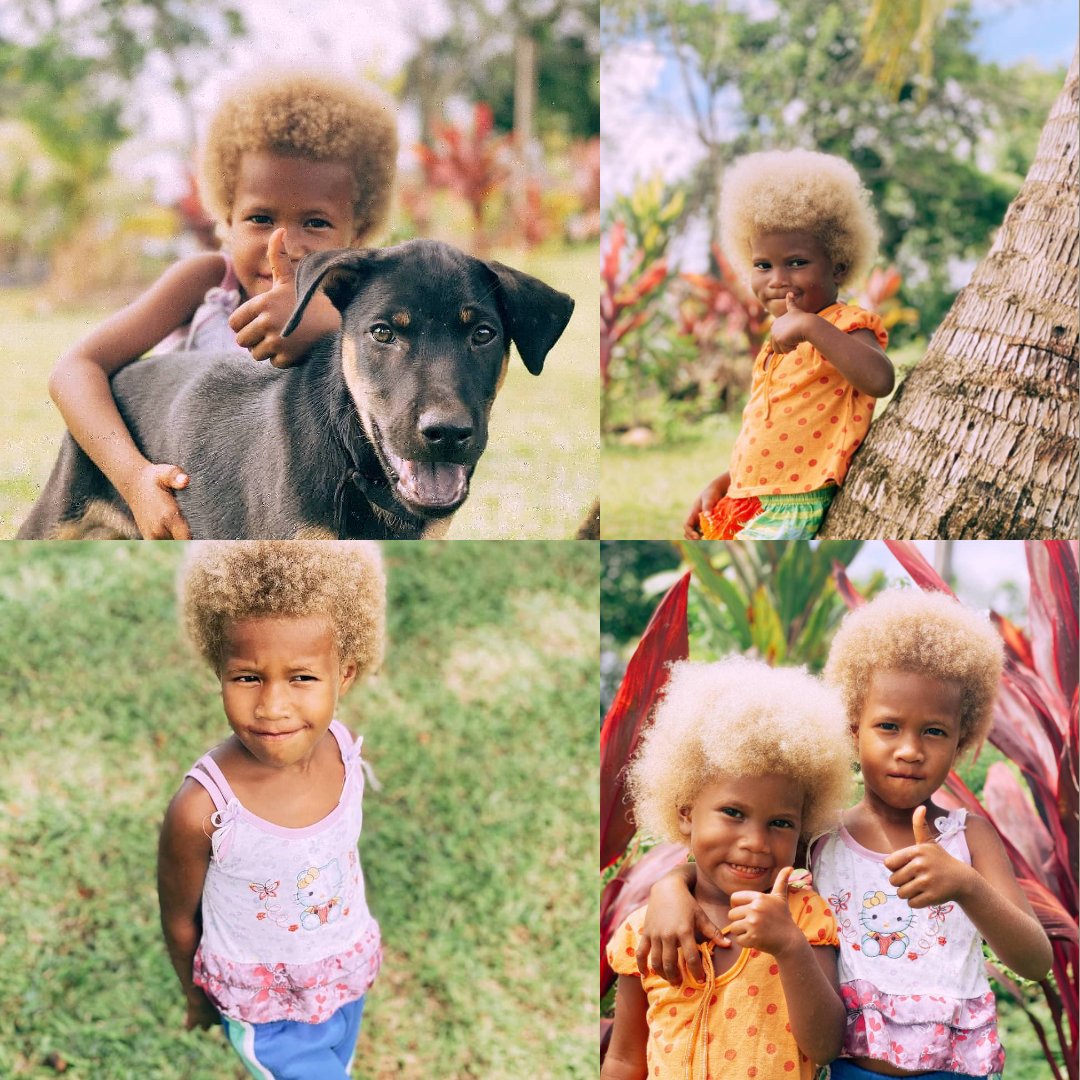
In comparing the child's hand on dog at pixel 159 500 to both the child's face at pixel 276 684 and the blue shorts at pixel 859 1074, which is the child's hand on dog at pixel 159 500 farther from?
the blue shorts at pixel 859 1074

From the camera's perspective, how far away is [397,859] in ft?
14.0

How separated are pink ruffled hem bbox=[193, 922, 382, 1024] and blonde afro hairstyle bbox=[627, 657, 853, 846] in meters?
0.99

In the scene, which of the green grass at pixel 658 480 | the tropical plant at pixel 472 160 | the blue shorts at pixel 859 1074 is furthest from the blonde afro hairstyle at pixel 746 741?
the tropical plant at pixel 472 160

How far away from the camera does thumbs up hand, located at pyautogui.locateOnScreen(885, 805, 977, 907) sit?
2752mm

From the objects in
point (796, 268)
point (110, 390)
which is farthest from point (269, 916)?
point (796, 268)

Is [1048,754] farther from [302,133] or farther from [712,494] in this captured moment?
[302,133]

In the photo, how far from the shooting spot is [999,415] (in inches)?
128

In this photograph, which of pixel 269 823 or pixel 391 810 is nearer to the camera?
pixel 269 823

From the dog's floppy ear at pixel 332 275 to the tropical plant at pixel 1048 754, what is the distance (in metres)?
1.88

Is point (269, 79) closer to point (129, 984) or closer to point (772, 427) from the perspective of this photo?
point (772, 427)

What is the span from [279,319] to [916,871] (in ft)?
7.27

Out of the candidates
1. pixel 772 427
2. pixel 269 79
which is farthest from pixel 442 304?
pixel 772 427

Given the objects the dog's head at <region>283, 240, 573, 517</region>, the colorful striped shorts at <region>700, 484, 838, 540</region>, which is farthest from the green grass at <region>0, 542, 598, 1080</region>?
the dog's head at <region>283, 240, 573, 517</region>

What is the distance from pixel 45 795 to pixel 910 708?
312 cm
